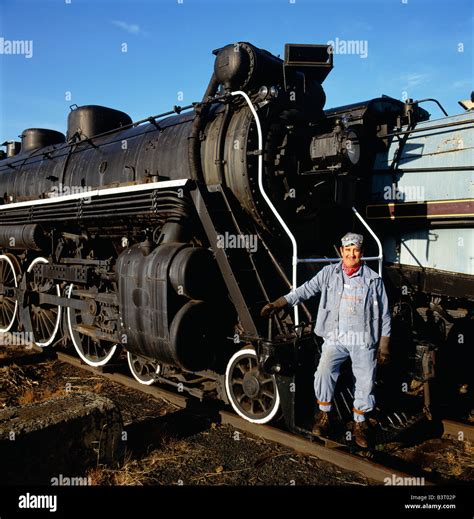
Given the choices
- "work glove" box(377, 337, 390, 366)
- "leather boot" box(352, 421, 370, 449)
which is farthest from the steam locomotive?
"work glove" box(377, 337, 390, 366)

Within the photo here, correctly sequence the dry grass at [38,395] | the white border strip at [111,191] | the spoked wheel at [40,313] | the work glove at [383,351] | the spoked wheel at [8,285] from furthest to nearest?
the spoked wheel at [8,285]
the spoked wheel at [40,313]
the dry grass at [38,395]
the white border strip at [111,191]
the work glove at [383,351]

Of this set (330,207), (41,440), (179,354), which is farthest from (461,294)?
(41,440)

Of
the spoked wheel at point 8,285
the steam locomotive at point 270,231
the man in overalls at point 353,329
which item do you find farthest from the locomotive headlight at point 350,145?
the spoked wheel at point 8,285

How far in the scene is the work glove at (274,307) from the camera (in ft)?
14.5

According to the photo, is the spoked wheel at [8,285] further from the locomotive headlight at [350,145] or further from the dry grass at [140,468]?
the locomotive headlight at [350,145]

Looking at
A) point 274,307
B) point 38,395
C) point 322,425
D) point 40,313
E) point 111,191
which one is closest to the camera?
point 322,425

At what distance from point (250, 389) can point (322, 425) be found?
905 mm

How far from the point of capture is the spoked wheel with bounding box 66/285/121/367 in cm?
662

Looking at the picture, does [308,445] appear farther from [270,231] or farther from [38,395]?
[38,395]

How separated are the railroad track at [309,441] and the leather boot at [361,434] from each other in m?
0.12

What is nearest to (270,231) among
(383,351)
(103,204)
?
(383,351)

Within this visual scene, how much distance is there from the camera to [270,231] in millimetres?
5270

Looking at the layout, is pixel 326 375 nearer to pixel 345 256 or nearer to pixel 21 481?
pixel 345 256

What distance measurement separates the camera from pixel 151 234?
595 centimetres
